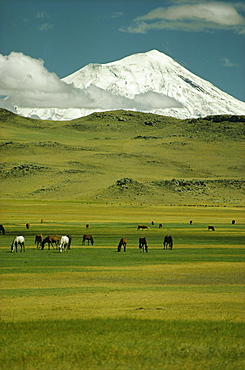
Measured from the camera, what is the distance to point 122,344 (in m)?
12.0

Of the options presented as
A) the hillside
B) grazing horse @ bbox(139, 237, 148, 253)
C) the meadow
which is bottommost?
the meadow

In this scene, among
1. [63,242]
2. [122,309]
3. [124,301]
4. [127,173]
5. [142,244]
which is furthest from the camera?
[127,173]

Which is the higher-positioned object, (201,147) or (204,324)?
(201,147)

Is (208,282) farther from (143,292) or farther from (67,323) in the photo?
(67,323)

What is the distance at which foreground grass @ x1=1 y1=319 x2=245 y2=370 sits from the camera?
10.9 metres

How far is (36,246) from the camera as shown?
3903 cm

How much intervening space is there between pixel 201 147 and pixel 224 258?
538 feet

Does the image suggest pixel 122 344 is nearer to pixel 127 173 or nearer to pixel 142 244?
pixel 142 244

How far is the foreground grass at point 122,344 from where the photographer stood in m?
10.9

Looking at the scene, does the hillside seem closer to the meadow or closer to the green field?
the green field

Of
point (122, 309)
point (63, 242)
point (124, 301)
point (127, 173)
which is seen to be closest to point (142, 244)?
point (63, 242)

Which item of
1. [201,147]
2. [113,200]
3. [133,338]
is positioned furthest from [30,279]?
[201,147]

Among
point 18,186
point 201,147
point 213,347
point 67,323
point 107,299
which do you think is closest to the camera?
point 213,347

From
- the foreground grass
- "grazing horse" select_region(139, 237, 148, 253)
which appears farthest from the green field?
"grazing horse" select_region(139, 237, 148, 253)
